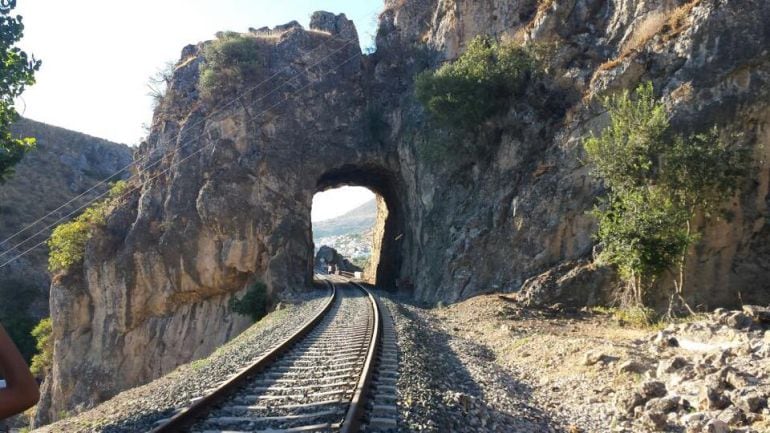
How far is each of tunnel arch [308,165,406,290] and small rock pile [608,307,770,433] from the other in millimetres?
29647

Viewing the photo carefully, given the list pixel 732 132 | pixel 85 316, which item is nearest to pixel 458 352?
pixel 732 132

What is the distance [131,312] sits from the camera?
36531 millimetres

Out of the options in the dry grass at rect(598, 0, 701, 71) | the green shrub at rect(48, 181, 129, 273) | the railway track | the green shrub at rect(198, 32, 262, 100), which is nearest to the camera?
the railway track

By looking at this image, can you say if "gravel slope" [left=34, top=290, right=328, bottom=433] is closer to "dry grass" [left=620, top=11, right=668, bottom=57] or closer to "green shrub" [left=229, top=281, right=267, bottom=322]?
"dry grass" [left=620, top=11, right=668, bottom=57]

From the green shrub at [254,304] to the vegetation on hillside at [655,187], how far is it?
2274cm

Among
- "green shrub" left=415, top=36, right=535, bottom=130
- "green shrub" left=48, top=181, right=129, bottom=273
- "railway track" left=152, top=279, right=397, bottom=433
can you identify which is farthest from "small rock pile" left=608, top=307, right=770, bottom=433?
"green shrub" left=48, top=181, right=129, bottom=273

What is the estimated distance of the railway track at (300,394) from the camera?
6008mm

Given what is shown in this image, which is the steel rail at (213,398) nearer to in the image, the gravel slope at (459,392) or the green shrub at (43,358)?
the gravel slope at (459,392)

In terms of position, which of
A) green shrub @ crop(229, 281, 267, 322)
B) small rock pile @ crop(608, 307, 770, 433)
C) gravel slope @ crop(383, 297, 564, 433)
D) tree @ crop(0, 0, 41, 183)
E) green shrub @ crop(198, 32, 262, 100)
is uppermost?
green shrub @ crop(198, 32, 262, 100)

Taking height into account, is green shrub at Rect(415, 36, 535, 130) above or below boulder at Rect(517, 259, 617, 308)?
above

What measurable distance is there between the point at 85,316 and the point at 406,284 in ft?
80.9

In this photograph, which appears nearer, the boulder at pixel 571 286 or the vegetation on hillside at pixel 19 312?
the boulder at pixel 571 286

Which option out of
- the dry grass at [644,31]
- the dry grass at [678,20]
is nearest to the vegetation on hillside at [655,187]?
the dry grass at [678,20]

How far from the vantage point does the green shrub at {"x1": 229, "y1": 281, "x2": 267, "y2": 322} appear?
106ft
